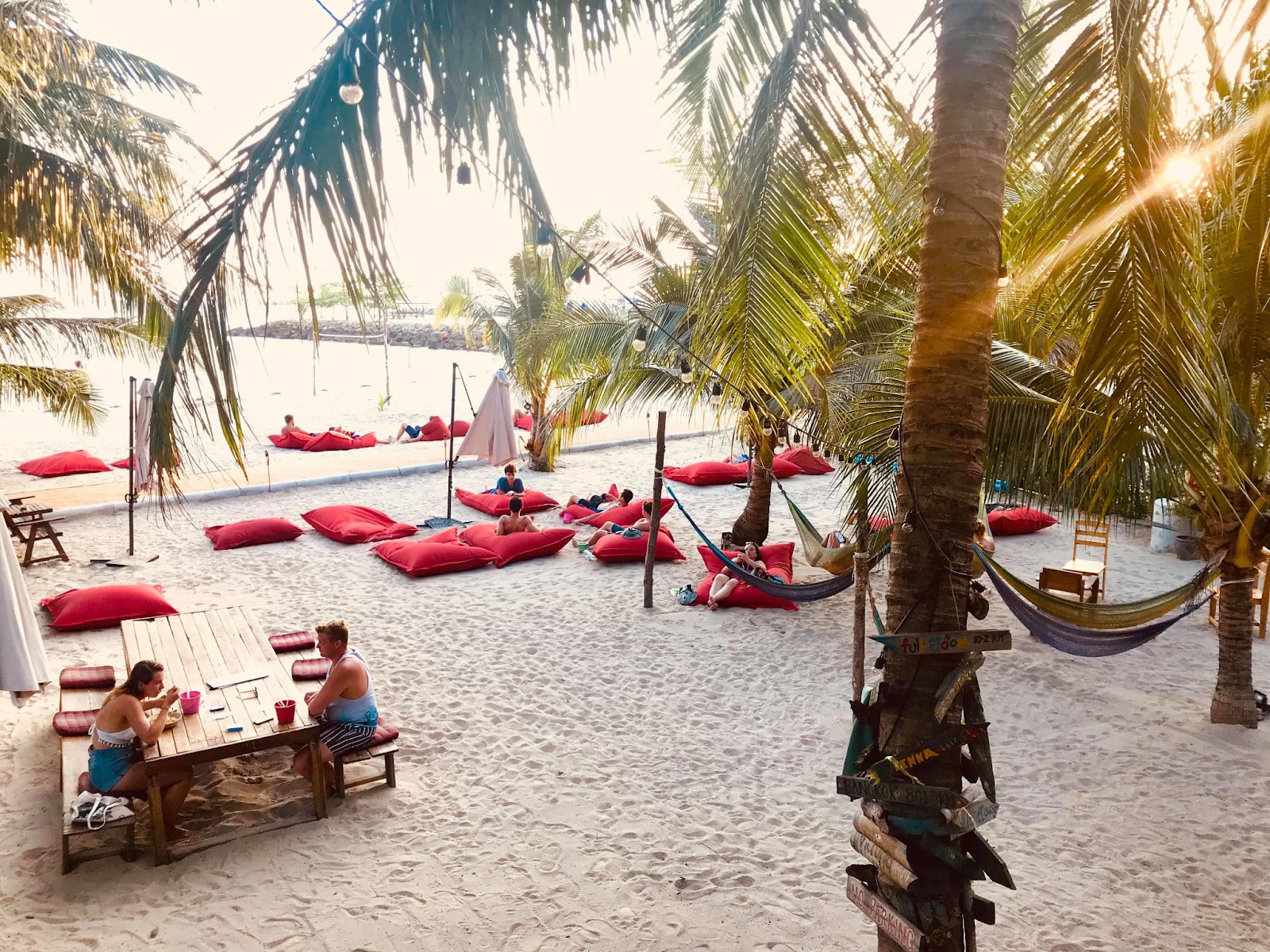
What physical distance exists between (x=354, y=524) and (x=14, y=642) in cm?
544

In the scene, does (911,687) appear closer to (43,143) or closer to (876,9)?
(876,9)

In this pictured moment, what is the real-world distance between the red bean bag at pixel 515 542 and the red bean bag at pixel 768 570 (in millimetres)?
1526

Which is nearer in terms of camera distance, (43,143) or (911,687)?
(911,687)

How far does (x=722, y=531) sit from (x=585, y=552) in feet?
5.63

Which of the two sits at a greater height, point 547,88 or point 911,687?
point 547,88

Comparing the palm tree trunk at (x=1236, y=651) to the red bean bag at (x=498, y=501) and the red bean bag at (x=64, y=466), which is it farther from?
the red bean bag at (x=64, y=466)

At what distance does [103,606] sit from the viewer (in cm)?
654

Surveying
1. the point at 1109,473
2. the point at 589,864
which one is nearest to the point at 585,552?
the point at 589,864

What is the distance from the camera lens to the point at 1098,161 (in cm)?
294

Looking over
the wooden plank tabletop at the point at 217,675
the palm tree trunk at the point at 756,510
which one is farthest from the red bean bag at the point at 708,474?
the wooden plank tabletop at the point at 217,675

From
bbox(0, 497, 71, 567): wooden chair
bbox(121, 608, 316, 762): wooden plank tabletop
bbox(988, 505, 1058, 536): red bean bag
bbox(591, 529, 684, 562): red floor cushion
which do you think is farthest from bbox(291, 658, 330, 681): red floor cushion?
bbox(988, 505, 1058, 536): red bean bag

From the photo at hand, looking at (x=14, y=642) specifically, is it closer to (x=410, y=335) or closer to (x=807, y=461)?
(x=807, y=461)

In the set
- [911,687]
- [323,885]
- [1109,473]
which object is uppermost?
[1109,473]

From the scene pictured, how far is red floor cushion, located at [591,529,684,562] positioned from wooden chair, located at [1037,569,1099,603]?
334 cm
